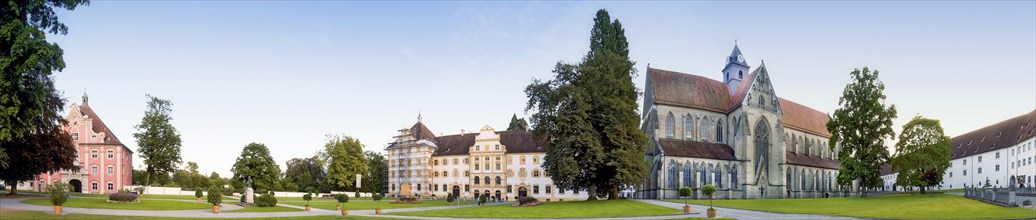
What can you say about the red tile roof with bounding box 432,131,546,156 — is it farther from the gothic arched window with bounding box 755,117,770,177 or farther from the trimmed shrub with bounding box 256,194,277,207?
the trimmed shrub with bounding box 256,194,277,207

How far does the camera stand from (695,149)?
68.1 meters

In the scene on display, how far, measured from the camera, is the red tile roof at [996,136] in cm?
7869

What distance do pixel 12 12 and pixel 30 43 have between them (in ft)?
8.23

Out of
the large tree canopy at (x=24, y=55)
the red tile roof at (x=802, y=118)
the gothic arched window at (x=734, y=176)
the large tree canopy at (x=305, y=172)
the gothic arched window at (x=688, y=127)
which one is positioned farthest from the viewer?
the large tree canopy at (x=305, y=172)

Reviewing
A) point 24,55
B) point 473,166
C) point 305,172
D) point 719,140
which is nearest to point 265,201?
point 24,55

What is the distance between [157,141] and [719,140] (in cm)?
6340

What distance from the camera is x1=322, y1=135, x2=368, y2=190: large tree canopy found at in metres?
90.4

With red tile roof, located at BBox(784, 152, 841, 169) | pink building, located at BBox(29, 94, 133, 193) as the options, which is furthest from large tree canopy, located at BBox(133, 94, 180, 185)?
red tile roof, located at BBox(784, 152, 841, 169)

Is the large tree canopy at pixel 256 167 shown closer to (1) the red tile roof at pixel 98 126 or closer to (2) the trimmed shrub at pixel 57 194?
(1) the red tile roof at pixel 98 126

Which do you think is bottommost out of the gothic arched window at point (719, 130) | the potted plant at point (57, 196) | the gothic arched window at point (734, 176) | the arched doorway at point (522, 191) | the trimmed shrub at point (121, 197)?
the arched doorway at point (522, 191)

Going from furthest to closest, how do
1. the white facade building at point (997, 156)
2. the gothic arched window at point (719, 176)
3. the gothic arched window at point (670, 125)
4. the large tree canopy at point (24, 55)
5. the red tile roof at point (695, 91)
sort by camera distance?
the white facade building at point (997, 156) < the red tile roof at point (695, 91) < the gothic arched window at point (670, 125) < the gothic arched window at point (719, 176) < the large tree canopy at point (24, 55)

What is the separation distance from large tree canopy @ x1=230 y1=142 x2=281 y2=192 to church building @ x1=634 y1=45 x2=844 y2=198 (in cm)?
4649

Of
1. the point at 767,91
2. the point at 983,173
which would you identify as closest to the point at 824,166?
the point at 767,91

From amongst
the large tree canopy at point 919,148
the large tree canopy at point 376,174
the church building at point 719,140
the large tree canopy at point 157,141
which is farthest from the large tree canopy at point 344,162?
the large tree canopy at point 919,148
